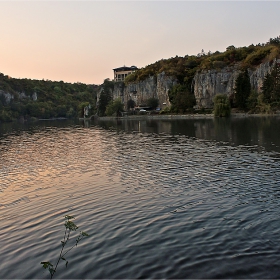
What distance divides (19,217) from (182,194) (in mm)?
7513

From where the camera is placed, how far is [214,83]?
371 feet

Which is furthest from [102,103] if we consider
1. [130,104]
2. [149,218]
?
[149,218]

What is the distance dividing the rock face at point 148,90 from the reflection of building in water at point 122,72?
32.6m

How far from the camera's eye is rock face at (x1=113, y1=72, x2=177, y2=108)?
133 m

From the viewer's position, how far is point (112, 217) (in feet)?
40.3

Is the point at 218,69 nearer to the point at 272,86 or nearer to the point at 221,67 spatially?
the point at 221,67

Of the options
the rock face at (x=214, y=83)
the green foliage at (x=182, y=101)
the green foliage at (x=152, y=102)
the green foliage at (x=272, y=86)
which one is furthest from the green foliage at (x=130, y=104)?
the green foliage at (x=272, y=86)

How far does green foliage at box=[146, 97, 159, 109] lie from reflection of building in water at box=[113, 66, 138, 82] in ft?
177

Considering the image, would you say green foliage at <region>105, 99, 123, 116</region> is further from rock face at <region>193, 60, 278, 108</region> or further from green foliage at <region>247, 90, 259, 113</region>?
green foliage at <region>247, 90, 259, 113</region>

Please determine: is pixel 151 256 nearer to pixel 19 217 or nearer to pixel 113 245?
pixel 113 245

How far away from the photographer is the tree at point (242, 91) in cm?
9588

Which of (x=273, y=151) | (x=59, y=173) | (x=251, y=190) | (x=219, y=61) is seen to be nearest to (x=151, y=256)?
(x=251, y=190)

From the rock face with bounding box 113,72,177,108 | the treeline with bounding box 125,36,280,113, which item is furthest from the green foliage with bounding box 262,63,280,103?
the rock face with bounding box 113,72,177,108

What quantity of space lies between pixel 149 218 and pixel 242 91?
9189cm
